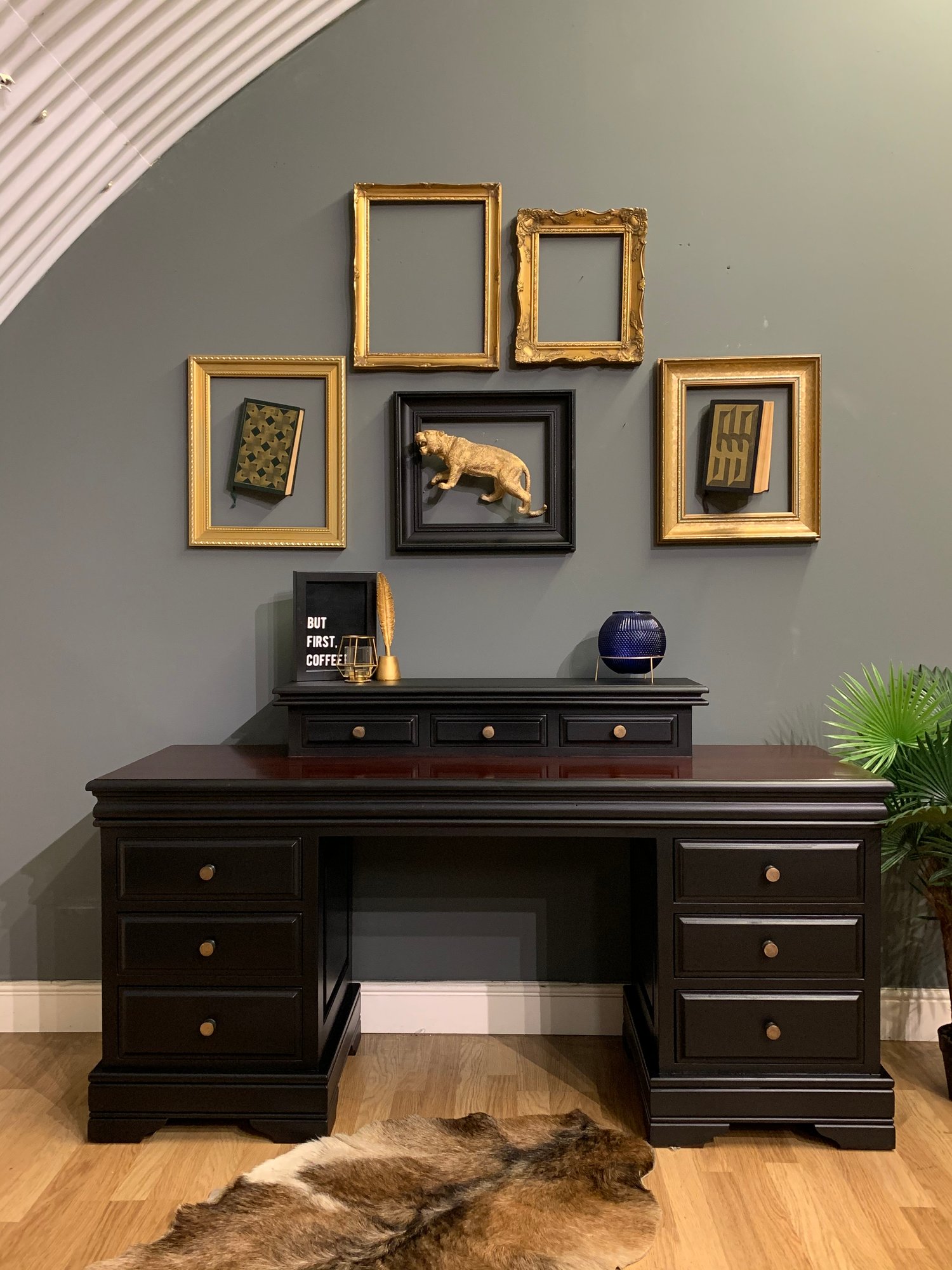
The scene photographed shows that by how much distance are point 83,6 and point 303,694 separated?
68.5 inches

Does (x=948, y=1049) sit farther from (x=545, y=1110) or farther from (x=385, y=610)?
(x=385, y=610)

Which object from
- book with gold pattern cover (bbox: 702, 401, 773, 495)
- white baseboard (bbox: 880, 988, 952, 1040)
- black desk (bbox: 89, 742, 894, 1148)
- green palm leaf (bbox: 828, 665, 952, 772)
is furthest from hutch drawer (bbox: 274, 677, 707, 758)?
A: white baseboard (bbox: 880, 988, 952, 1040)

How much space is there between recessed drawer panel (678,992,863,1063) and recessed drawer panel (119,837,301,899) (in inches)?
38.9

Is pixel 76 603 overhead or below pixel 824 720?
overhead

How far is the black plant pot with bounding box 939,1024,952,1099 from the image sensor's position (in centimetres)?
218

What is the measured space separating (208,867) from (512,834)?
0.71 metres

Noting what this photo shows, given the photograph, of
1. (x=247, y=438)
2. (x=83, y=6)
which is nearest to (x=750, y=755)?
(x=247, y=438)

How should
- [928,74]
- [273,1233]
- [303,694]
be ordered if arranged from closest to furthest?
1. [273,1233]
2. [303,694]
3. [928,74]

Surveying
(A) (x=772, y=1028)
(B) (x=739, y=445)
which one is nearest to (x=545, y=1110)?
(A) (x=772, y=1028)

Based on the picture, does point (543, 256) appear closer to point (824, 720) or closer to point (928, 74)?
point (928, 74)

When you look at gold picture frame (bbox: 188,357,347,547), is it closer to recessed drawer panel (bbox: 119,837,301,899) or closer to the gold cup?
the gold cup

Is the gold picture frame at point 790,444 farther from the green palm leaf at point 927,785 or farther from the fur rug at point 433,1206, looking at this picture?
the fur rug at point 433,1206

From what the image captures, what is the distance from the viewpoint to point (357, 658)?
2430mm

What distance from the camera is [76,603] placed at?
8.54ft
